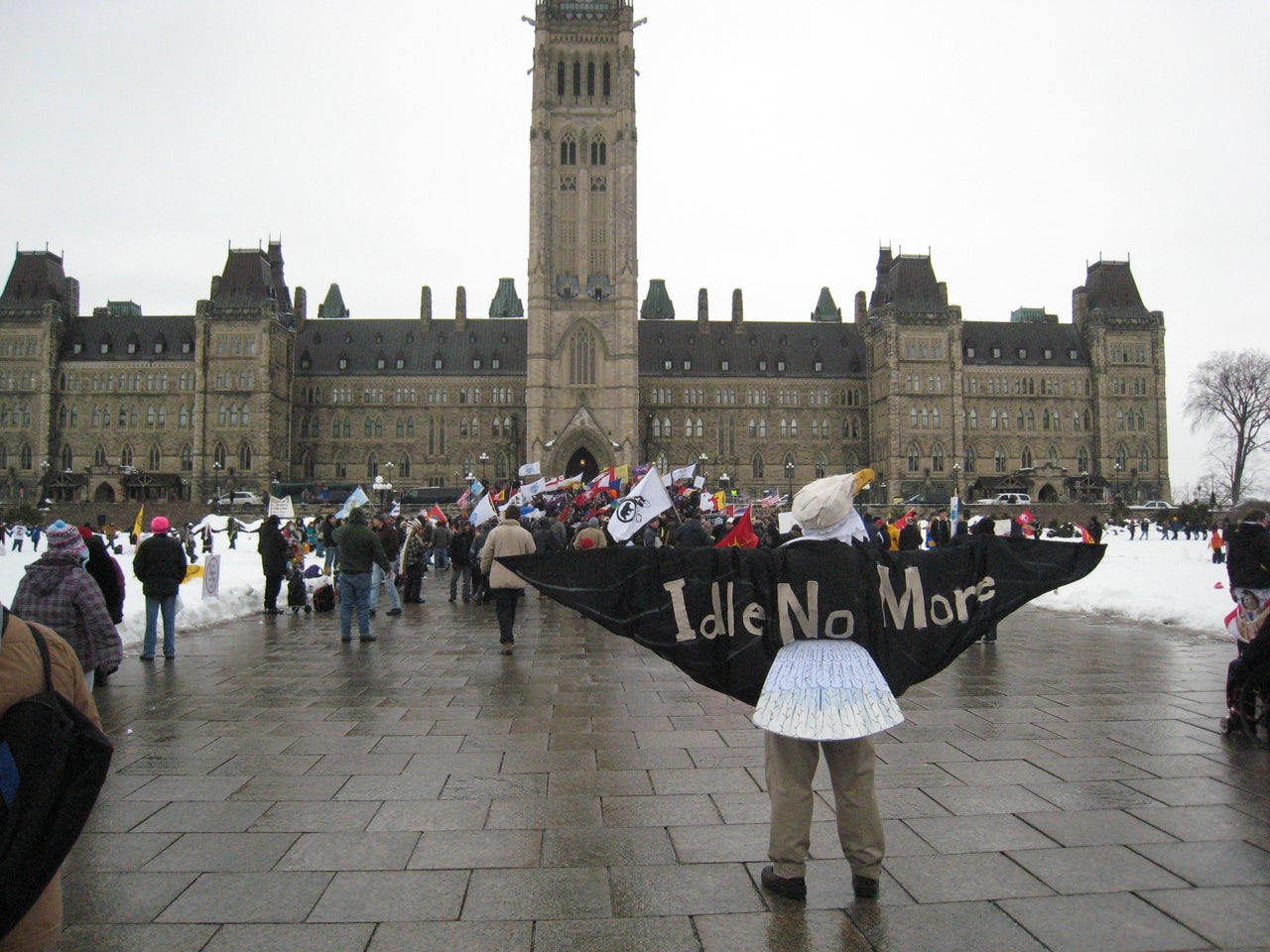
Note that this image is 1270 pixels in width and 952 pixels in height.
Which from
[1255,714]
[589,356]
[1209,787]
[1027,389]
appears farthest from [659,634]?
[1027,389]

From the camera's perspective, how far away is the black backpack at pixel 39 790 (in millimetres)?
2408

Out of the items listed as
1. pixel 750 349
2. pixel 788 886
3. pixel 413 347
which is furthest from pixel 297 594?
pixel 750 349

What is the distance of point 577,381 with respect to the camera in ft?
226

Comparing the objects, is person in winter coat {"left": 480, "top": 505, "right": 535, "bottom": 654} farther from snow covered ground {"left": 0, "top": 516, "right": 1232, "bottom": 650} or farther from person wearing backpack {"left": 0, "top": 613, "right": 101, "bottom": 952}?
person wearing backpack {"left": 0, "top": 613, "right": 101, "bottom": 952}

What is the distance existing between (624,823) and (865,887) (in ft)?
4.82

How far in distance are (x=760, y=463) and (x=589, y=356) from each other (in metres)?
18.9

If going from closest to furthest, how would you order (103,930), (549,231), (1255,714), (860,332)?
(103,930), (1255,714), (549,231), (860,332)

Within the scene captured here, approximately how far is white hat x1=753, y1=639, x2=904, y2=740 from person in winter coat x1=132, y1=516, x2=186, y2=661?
337 inches

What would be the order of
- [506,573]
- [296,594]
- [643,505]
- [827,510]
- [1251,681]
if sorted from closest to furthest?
[827,510]
[1251,681]
[506,573]
[643,505]
[296,594]

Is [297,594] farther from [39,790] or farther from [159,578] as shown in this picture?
[39,790]

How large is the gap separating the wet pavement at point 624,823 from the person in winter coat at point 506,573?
6.12 feet

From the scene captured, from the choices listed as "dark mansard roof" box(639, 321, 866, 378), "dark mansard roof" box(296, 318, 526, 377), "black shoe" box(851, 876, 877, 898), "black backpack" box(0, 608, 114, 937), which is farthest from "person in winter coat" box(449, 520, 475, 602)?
"dark mansard roof" box(639, 321, 866, 378)

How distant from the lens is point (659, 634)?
14.1ft

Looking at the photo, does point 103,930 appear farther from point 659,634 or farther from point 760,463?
point 760,463
